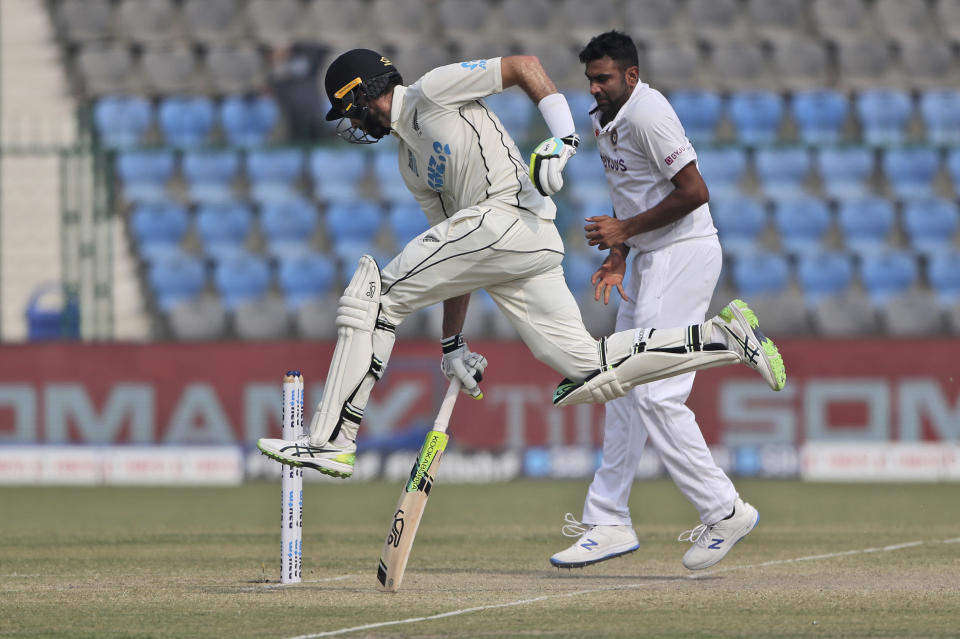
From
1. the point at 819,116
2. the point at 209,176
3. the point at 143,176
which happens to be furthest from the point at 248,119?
the point at 819,116

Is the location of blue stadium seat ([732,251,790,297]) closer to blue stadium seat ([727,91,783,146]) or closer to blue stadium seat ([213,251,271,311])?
blue stadium seat ([727,91,783,146])

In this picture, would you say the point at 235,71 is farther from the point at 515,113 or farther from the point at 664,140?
the point at 664,140

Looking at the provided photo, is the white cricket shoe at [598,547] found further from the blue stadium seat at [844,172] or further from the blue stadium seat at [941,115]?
the blue stadium seat at [941,115]

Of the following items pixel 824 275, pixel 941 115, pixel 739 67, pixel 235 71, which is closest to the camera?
pixel 824 275

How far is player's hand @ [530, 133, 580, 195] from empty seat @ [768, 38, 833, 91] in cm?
1290

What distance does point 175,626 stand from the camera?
469 cm

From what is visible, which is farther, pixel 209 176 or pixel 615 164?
pixel 209 176

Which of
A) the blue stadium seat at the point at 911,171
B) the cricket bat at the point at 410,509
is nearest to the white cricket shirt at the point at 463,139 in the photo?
the cricket bat at the point at 410,509

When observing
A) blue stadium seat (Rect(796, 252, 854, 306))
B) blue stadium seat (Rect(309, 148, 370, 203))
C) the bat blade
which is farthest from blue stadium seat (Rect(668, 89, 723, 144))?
the bat blade

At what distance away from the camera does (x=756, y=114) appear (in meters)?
16.9

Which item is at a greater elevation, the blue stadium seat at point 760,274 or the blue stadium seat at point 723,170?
the blue stadium seat at point 723,170

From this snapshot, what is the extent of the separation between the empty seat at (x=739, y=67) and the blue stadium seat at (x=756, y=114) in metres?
0.68

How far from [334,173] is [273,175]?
65 cm

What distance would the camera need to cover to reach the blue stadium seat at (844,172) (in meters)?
15.8
